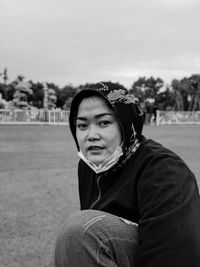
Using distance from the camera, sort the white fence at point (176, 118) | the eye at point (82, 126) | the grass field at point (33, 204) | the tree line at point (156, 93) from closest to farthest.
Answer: the eye at point (82, 126)
the grass field at point (33, 204)
the white fence at point (176, 118)
the tree line at point (156, 93)

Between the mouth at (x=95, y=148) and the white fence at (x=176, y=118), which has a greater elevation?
the mouth at (x=95, y=148)

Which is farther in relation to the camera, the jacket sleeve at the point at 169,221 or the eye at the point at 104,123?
the eye at the point at 104,123

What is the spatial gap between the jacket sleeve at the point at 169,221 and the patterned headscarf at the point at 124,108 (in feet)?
0.74

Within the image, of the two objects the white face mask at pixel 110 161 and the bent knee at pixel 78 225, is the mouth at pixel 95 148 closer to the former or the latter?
the white face mask at pixel 110 161

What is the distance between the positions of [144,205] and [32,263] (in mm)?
1118

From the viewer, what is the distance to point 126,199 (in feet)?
4.43

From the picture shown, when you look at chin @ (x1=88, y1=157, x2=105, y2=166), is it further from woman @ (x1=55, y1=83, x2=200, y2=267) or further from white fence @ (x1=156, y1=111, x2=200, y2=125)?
white fence @ (x1=156, y1=111, x2=200, y2=125)

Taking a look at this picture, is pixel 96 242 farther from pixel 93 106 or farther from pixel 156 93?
pixel 156 93

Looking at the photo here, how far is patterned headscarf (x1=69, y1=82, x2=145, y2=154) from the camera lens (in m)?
1.42

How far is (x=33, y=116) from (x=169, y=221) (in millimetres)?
20638

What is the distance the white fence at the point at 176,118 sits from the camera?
84.7 feet

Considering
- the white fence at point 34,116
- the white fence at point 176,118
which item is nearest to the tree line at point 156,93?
the white fence at point 176,118

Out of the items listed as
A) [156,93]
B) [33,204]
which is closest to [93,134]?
[33,204]

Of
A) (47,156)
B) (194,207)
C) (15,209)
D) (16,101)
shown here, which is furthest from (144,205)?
(16,101)
